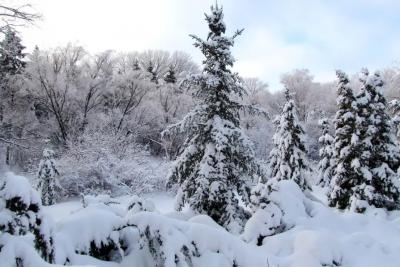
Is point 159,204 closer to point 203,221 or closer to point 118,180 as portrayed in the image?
point 118,180

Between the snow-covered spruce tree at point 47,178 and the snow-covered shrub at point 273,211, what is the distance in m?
18.6

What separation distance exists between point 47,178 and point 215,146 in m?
15.8

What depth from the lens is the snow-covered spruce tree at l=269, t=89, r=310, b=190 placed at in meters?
21.1

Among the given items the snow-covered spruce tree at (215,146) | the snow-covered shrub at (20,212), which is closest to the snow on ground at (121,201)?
the snow-covered spruce tree at (215,146)

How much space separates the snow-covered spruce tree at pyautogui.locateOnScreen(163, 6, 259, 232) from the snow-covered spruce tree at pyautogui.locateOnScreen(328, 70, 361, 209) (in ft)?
20.3

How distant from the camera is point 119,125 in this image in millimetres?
39812

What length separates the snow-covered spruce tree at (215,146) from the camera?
1300 cm

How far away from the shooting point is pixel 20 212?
13.3 ft

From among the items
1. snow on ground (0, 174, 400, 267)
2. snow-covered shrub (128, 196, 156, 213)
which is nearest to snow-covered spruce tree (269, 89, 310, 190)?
snow on ground (0, 174, 400, 267)

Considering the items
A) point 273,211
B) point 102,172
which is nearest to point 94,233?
point 273,211

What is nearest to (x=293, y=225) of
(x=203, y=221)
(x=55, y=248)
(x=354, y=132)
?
(x=203, y=221)

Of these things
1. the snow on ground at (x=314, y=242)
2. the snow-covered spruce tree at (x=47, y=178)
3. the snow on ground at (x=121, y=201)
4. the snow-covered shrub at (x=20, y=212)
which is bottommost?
the snow on ground at (x=121, y=201)

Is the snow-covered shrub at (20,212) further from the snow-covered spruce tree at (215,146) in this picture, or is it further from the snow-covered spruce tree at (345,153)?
the snow-covered spruce tree at (345,153)

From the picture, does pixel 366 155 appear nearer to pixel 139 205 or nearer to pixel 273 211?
pixel 273 211
